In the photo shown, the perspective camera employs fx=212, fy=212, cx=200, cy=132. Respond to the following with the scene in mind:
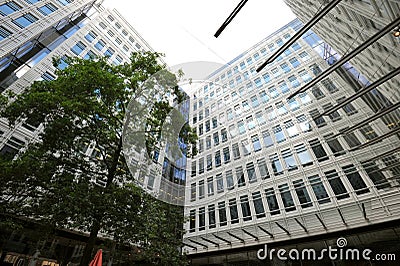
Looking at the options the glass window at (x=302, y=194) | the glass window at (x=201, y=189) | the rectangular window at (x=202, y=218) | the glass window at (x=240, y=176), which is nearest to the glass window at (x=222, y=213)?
the rectangular window at (x=202, y=218)

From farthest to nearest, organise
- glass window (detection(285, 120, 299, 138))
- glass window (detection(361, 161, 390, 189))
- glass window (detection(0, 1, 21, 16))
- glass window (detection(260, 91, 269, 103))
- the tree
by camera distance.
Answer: glass window (detection(260, 91, 269, 103)) < glass window (detection(285, 120, 299, 138)) < glass window (detection(0, 1, 21, 16)) < glass window (detection(361, 161, 390, 189)) < the tree

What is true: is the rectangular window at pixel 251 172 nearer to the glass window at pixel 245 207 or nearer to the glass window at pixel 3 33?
the glass window at pixel 245 207

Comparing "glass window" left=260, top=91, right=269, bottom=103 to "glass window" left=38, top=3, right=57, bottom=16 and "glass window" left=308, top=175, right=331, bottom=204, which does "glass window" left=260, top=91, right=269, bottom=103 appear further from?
"glass window" left=38, top=3, right=57, bottom=16

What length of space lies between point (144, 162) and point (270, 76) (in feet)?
75.2

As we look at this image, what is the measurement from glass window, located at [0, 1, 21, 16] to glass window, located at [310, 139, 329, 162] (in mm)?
30357

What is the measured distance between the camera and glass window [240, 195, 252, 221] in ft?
69.1

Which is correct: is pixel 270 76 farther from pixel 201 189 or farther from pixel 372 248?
pixel 372 248

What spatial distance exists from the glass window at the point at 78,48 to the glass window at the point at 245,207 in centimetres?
2603

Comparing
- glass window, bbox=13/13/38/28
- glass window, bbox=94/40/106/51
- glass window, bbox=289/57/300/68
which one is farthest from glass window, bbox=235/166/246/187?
glass window, bbox=13/13/38/28

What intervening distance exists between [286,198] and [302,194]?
144cm

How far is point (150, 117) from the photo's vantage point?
13.1 m

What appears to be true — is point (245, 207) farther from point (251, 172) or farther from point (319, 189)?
point (319, 189)

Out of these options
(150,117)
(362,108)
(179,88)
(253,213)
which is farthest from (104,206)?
(362,108)

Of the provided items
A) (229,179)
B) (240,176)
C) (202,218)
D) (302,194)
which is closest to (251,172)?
(240,176)
